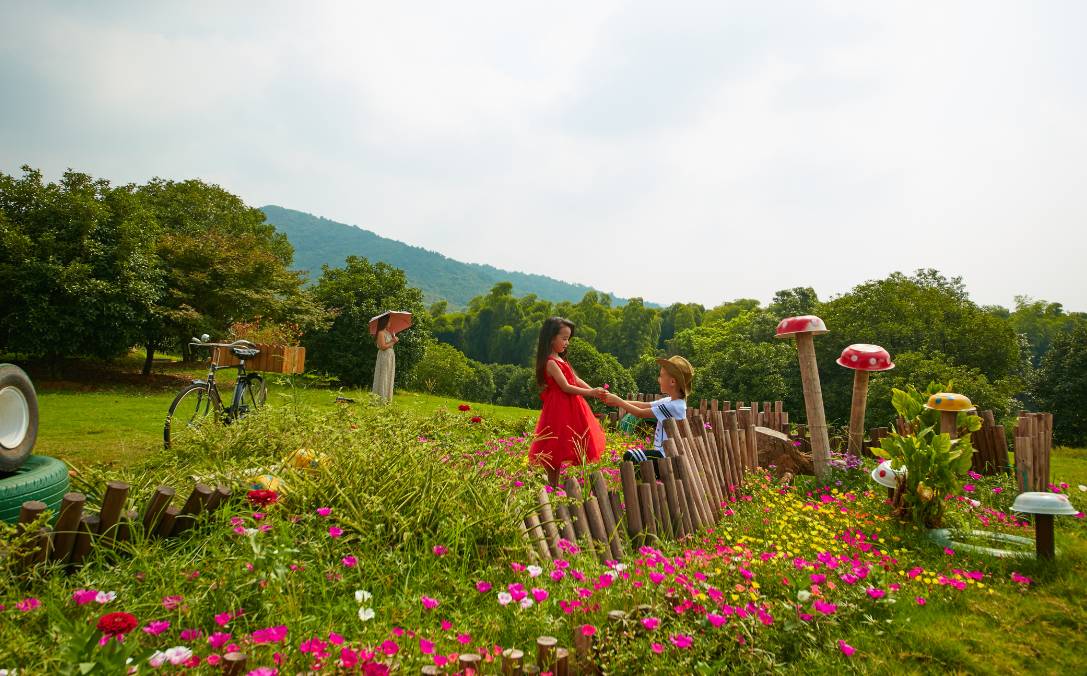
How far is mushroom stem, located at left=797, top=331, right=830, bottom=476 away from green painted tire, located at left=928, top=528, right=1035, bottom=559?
2.45 metres

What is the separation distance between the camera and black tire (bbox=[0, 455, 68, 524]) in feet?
12.2

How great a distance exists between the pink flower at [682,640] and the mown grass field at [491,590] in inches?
0.8

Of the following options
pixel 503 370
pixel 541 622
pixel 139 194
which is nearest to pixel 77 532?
pixel 541 622

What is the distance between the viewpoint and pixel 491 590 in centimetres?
306

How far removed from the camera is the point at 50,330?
588 inches

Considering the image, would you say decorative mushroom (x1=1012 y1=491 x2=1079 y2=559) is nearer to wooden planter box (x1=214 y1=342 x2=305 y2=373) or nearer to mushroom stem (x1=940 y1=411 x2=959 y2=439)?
mushroom stem (x1=940 y1=411 x2=959 y2=439)

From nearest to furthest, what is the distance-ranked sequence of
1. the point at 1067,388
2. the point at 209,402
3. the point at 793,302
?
the point at 209,402
the point at 1067,388
the point at 793,302

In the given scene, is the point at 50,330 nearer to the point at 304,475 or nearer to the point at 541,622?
the point at 304,475

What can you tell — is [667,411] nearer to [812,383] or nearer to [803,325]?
[803,325]

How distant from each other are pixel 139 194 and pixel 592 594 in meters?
40.4

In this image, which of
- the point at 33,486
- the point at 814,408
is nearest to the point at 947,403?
the point at 814,408

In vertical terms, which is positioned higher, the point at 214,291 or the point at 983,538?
the point at 214,291

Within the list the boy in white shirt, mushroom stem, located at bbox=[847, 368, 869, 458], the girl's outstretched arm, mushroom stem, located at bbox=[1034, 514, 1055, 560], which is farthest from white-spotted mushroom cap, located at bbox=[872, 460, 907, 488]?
the girl's outstretched arm

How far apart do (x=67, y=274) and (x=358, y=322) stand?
1163 centimetres
